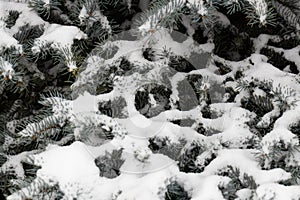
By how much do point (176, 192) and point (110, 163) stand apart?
0.16 meters

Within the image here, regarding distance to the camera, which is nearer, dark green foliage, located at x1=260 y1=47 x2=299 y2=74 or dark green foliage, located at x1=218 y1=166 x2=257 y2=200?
dark green foliage, located at x1=218 y1=166 x2=257 y2=200

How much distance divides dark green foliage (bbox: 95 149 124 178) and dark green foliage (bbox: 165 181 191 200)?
0.13m

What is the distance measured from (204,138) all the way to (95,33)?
0.41m

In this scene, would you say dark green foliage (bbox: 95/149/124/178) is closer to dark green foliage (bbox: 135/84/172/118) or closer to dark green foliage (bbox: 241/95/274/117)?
dark green foliage (bbox: 135/84/172/118)

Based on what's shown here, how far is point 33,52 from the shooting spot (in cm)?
102

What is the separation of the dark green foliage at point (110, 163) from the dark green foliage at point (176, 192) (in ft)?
0.41

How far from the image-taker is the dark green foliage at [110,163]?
92cm

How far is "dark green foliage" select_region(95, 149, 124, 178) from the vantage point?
0.92 meters

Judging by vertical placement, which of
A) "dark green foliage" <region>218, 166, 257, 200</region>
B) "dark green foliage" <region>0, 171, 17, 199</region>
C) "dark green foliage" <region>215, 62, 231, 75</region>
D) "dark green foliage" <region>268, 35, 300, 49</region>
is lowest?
"dark green foliage" <region>0, 171, 17, 199</region>

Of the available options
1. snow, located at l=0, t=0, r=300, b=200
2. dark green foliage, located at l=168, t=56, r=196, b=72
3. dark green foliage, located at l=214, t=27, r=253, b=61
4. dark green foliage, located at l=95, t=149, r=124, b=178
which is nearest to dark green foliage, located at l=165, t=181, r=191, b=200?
snow, located at l=0, t=0, r=300, b=200

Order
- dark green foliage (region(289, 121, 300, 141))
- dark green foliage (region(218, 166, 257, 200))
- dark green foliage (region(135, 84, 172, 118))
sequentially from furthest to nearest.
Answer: dark green foliage (region(135, 84, 172, 118))
dark green foliage (region(289, 121, 300, 141))
dark green foliage (region(218, 166, 257, 200))

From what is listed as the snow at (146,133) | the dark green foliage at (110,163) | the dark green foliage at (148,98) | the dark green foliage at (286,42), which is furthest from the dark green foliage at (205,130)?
the dark green foliage at (286,42)

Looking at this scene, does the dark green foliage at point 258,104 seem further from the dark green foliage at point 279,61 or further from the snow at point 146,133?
the dark green foliage at point 279,61

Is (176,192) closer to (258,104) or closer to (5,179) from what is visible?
(258,104)
